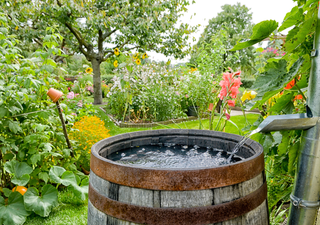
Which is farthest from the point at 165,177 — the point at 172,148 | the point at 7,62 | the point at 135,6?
the point at 135,6

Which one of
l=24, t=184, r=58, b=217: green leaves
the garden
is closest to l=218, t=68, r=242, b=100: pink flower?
the garden

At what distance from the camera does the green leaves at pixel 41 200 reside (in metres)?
1.89

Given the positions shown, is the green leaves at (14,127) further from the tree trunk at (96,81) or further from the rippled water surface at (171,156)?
the tree trunk at (96,81)

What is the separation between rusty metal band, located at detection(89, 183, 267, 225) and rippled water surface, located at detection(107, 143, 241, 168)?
346 mm

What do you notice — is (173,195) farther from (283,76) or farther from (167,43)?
(167,43)

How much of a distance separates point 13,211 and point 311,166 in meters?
2.06

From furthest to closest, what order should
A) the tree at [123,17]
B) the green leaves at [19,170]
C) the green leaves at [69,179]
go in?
1. the tree at [123,17]
2. the green leaves at [69,179]
3. the green leaves at [19,170]

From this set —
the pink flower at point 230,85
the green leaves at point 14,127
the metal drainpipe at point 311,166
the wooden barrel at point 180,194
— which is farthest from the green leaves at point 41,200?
the metal drainpipe at point 311,166

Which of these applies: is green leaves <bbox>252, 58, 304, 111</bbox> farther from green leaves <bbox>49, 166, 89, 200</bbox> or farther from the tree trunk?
the tree trunk

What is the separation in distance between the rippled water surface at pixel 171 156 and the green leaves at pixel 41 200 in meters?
0.95

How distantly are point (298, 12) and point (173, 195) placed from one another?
2.57 feet

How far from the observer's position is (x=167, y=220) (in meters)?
0.85

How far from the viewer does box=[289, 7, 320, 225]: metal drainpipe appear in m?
0.80

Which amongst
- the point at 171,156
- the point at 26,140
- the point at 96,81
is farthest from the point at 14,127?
the point at 96,81
